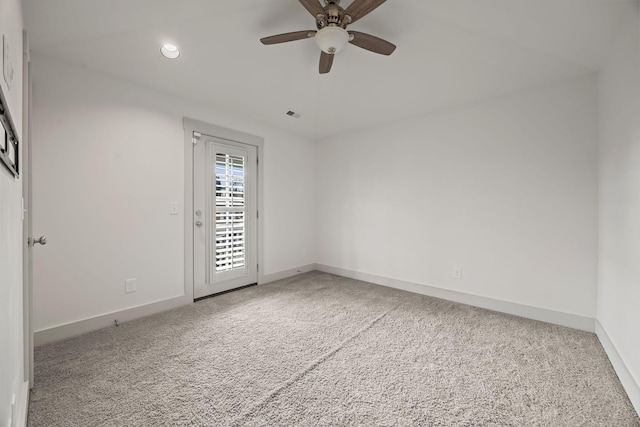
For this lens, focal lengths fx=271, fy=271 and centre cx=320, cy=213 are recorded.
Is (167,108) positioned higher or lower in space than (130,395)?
→ higher

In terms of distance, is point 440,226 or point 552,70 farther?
point 440,226

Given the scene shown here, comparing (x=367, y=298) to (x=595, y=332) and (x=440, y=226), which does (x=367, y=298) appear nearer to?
(x=440, y=226)

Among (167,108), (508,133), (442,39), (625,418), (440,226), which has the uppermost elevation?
(442,39)

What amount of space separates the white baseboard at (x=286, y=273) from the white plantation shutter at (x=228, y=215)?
442 mm

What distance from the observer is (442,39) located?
2168mm

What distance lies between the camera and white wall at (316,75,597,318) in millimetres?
2477

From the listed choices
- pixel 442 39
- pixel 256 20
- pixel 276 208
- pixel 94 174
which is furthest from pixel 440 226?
pixel 94 174

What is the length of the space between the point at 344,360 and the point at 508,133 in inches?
108

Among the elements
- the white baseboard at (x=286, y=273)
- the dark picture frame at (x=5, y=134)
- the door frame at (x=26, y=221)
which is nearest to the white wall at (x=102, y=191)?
the door frame at (x=26, y=221)

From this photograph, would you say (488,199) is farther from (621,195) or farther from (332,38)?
(332,38)

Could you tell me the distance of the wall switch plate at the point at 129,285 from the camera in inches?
103

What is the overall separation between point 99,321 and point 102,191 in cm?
117

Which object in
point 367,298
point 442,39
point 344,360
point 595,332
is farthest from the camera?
point 367,298

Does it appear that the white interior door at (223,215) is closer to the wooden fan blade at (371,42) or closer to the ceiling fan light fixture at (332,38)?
the ceiling fan light fixture at (332,38)
